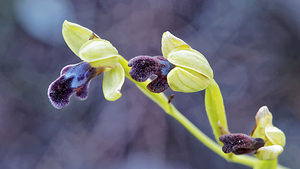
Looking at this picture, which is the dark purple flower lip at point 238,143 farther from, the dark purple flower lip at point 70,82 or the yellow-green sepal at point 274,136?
the dark purple flower lip at point 70,82

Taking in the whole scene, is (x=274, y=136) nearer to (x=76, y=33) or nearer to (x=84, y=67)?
(x=84, y=67)

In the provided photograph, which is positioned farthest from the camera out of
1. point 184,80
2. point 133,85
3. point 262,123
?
point 133,85

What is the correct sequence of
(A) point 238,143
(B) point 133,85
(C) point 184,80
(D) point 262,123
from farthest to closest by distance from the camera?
1. (B) point 133,85
2. (D) point 262,123
3. (A) point 238,143
4. (C) point 184,80

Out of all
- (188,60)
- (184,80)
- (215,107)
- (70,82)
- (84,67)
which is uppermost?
(188,60)

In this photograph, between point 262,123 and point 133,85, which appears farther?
point 133,85

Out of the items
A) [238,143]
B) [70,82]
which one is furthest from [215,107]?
A: [70,82]

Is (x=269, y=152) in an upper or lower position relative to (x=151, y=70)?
lower
